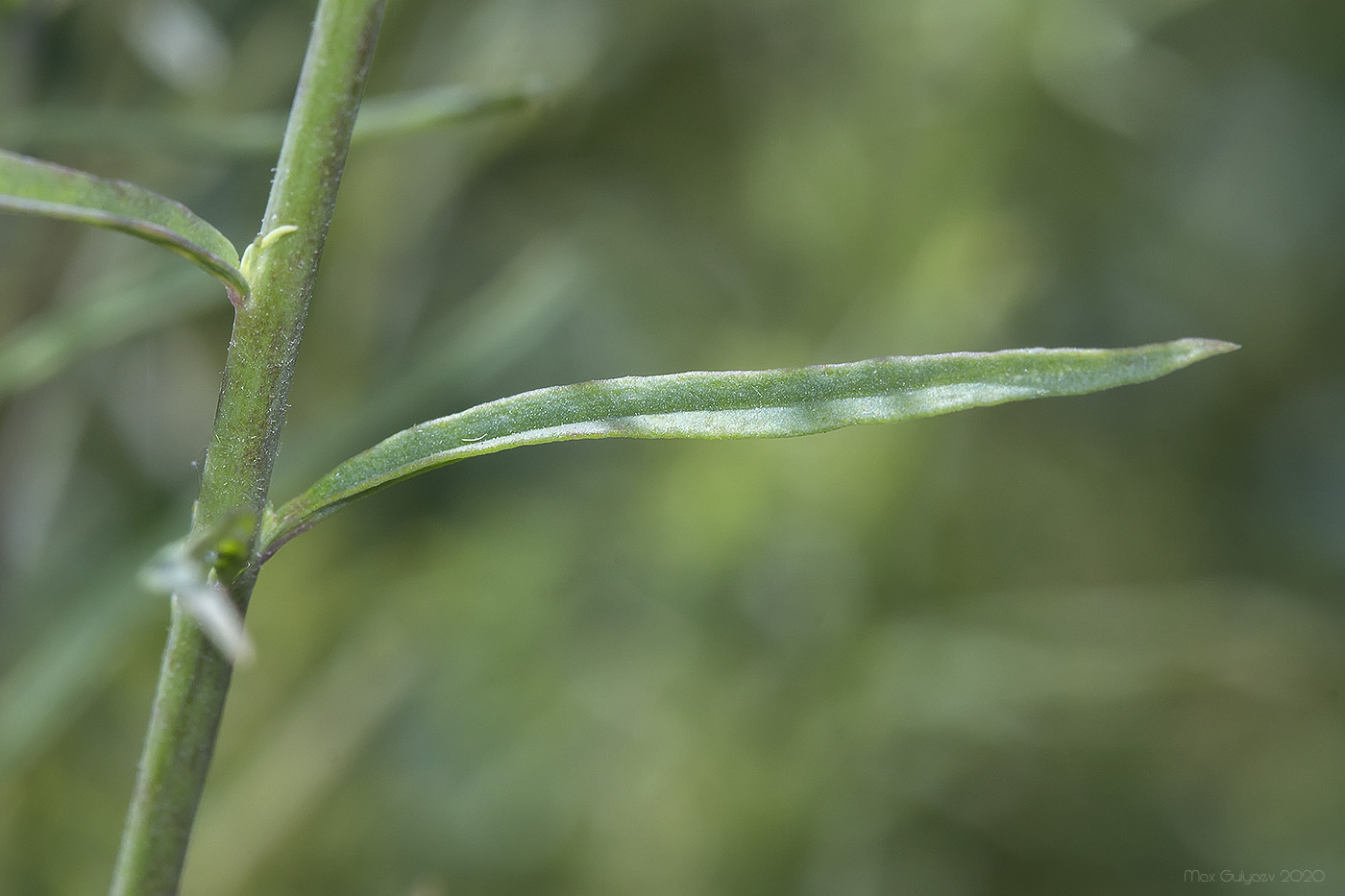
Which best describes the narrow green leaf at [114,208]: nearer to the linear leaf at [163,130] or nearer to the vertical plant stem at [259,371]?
the vertical plant stem at [259,371]

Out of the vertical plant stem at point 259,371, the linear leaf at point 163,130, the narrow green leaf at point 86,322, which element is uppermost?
the linear leaf at point 163,130

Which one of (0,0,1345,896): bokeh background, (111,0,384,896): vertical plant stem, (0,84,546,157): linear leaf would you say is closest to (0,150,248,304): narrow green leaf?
(111,0,384,896): vertical plant stem

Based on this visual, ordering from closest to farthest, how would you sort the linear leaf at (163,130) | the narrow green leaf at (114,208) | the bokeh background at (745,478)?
the narrow green leaf at (114,208)
the linear leaf at (163,130)
the bokeh background at (745,478)

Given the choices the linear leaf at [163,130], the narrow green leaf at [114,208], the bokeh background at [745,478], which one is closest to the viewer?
the narrow green leaf at [114,208]

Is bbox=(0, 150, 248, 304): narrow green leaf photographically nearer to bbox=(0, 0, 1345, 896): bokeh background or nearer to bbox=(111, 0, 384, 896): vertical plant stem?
bbox=(111, 0, 384, 896): vertical plant stem

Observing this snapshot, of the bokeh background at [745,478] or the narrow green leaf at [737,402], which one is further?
the bokeh background at [745,478]

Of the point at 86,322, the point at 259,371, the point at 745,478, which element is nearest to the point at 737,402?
the point at 259,371

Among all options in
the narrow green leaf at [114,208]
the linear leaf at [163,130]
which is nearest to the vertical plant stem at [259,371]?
the narrow green leaf at [114,208]

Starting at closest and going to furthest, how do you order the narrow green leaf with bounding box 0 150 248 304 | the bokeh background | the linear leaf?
the narrow green leaf with bounding box 0 150 248 304
the linear leaf
the bokeh background
